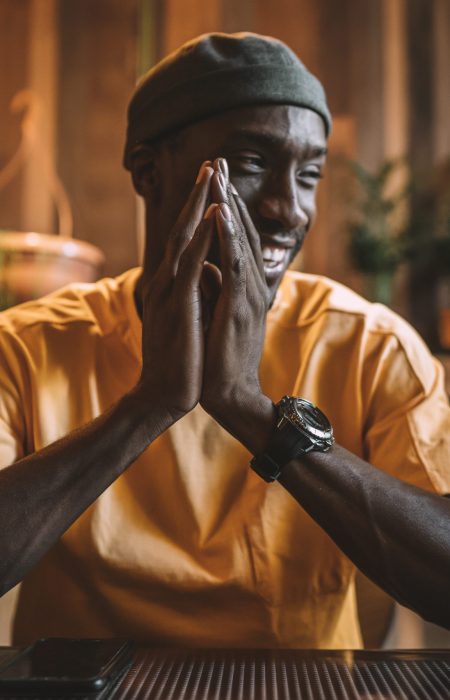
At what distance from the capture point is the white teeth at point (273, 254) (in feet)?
4.83

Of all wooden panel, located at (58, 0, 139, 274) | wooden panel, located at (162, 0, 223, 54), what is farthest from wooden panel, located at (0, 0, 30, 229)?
wooden panel, located at (162, 0, 223, 54)

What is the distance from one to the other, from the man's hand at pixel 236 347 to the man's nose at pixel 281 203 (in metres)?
0.18

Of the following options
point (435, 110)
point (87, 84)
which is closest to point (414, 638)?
point (435, 110)

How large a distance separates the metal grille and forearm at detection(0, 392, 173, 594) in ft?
0.98

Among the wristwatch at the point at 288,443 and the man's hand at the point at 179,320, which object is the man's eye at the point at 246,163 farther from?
the wristwatch at the point at 288,443

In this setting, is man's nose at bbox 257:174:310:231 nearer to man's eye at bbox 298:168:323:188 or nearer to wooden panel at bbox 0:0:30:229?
man's eye at bbox 298:168:323:188

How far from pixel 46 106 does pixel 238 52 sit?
2.70 m

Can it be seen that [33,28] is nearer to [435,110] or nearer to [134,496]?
[435,110]

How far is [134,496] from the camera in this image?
141 cm

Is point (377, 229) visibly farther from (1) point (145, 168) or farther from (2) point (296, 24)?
(1) point (145, 168)

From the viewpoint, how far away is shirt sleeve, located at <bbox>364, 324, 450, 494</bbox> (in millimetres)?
1333

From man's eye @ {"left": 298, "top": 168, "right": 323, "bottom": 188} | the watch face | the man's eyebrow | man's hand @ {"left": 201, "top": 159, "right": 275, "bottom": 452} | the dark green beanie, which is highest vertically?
the dark green beanie

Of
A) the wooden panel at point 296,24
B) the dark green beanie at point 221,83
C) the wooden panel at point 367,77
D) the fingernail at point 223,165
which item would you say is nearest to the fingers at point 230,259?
the fingernail at point 223,165

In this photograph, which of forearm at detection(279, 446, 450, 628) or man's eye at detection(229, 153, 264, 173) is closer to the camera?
forearm at detection(279, 446, 450, 628)
